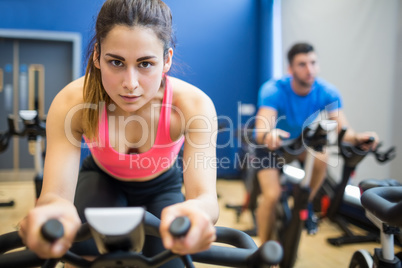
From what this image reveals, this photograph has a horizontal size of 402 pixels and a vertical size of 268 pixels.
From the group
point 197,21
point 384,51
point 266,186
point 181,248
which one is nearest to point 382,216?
point 181,248

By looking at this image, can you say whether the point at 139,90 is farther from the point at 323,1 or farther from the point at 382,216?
the point at 323,1

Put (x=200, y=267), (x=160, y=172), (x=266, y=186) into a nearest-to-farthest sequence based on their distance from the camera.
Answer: (x=200, y=267) < (x=160, y=172) < (x=266, y=186)

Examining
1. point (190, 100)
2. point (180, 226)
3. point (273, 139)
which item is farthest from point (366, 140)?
point (180, 226)

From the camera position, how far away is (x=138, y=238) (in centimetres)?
49

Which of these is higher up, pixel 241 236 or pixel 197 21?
pixel 197 21

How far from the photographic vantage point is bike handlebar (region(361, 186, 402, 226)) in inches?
26.8

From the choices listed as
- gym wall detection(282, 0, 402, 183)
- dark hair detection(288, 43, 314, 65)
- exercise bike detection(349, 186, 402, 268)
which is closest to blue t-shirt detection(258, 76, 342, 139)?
dark hair detection(288, 43, 314, 65)

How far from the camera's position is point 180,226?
443 mm

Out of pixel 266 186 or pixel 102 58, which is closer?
pixel 102 58

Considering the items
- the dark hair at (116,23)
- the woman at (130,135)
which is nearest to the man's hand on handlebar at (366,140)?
the woman at (130,135)

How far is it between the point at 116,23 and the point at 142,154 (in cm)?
36

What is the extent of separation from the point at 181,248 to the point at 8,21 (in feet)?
16.1

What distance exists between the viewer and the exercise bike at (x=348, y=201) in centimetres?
198

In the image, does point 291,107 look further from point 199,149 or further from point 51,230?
point 51,230
